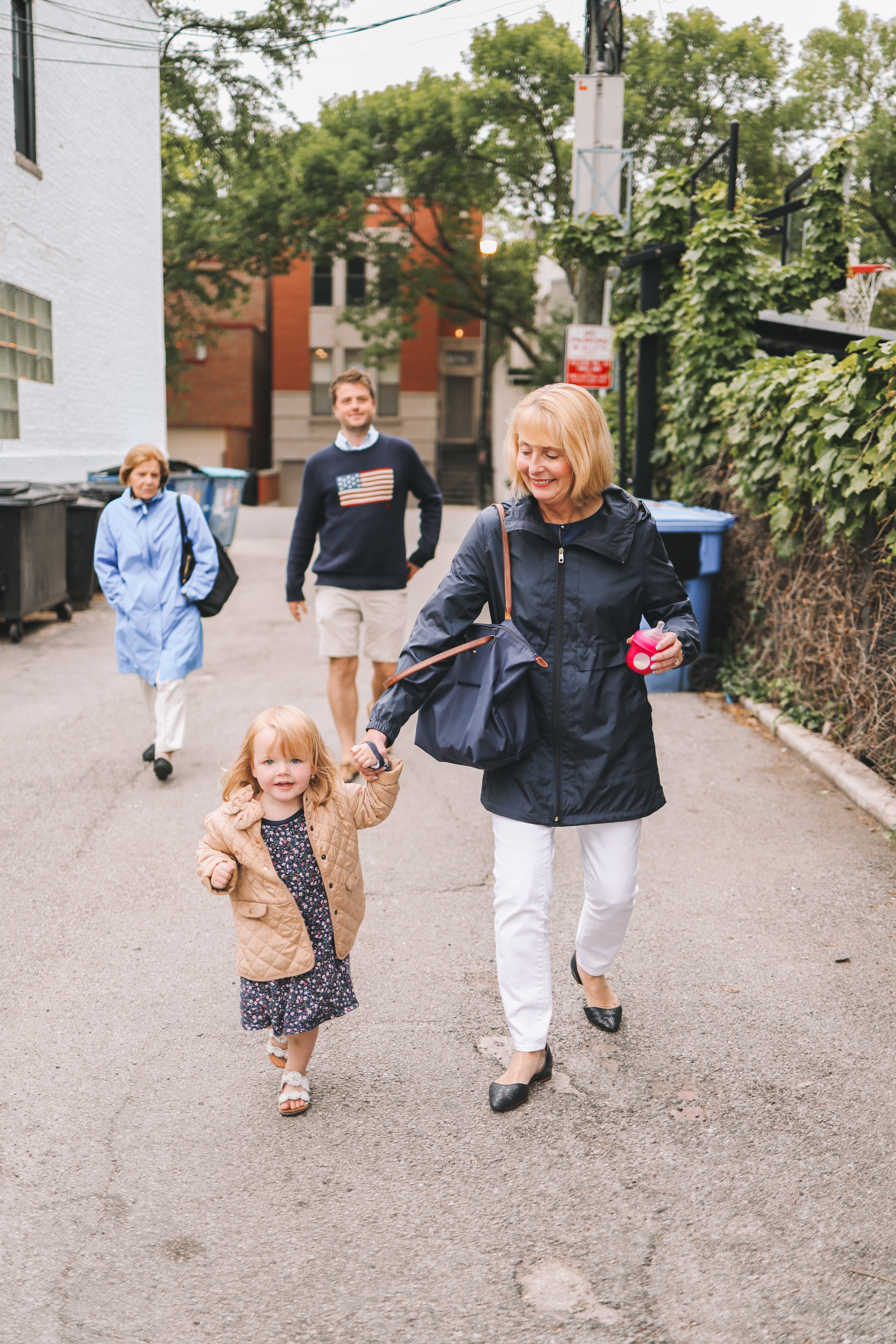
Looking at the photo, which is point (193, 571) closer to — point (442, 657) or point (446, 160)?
point (442, 657)

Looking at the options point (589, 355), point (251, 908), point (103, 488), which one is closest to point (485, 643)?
point (251, 908)

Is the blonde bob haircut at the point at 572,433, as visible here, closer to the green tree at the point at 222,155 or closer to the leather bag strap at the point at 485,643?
the leather bag strap at the point at 485,643

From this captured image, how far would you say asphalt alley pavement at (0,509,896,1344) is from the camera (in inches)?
95.3

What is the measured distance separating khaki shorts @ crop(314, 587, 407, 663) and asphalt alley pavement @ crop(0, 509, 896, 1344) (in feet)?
3.81

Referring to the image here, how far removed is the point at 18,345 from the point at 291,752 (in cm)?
1222

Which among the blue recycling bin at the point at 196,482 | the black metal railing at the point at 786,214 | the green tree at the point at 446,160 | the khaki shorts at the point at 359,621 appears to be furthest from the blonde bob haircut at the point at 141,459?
the green tree at the point at 446,160

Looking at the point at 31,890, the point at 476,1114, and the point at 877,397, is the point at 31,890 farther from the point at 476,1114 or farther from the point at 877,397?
the point at 877,397

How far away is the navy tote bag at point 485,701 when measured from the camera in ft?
9.83

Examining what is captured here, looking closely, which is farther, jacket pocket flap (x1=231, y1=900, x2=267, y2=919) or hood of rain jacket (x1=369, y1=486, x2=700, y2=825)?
hood of rain jacket (x1=369, y1=486, x2=700, y2=825)

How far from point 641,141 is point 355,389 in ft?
80.4

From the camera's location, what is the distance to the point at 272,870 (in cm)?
298

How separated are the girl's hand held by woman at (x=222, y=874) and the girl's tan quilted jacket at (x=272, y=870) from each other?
0.10 ft

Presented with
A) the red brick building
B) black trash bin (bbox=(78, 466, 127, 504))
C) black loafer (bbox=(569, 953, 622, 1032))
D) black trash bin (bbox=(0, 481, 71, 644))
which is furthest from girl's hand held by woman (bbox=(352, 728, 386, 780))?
the red brick building

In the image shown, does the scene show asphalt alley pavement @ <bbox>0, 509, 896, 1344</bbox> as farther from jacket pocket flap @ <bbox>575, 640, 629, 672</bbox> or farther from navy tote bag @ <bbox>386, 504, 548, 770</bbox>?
jacket pocket flap @ <bbox>575, 640, 629, 672</bbox>
